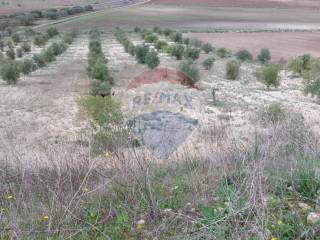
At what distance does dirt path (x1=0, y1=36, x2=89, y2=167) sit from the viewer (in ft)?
72.5

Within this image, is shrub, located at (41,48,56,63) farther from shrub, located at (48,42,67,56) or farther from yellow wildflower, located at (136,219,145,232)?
yellow wildflower, located at (136,219,145,232)

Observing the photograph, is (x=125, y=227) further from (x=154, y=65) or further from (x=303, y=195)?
(x=154, y=65)

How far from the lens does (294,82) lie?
37031 mm

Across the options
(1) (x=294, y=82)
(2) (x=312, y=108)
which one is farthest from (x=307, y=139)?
(1) (x=294, y=82)

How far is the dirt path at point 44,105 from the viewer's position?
870 inches

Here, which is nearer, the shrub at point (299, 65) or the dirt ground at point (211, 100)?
the dirt ground at point (211, 100)

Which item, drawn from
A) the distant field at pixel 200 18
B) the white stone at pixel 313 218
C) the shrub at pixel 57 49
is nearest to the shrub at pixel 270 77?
the shrub at pixel 57 49

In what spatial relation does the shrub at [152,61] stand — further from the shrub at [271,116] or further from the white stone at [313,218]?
the white stone at [313,218]

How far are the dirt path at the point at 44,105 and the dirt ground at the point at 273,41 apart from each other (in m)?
24.1

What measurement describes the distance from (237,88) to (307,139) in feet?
84.4

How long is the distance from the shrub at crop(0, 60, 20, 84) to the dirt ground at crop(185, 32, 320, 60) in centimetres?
2798

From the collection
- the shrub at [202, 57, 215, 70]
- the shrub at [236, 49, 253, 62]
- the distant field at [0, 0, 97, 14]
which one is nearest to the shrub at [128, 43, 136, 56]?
the shrub at [202, 57, 215, 70]

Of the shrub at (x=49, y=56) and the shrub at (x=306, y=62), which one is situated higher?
the shrub at (x=49, y=56)

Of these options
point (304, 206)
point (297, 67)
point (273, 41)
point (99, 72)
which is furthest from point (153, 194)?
point (273, 41)
